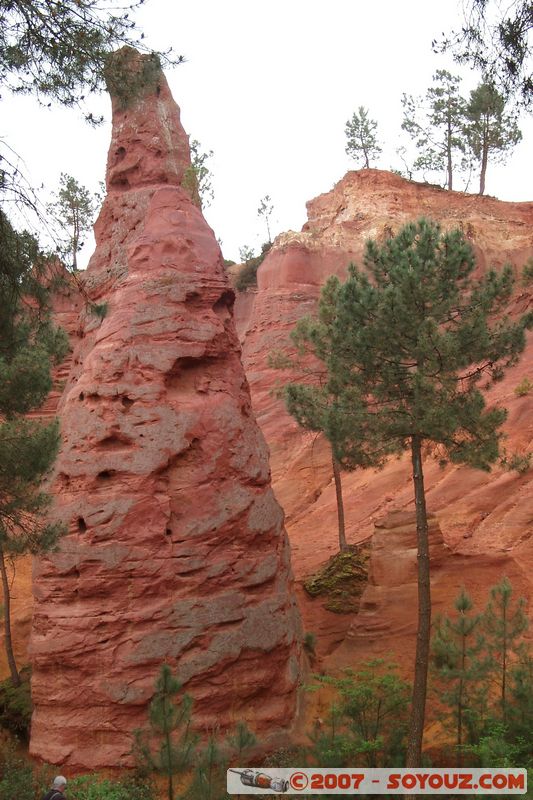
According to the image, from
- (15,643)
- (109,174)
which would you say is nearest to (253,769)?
(15,643)

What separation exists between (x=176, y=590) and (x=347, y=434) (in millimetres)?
4574

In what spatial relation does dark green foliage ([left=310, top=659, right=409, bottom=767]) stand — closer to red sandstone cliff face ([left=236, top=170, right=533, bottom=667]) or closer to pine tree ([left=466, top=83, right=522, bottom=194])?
red sandstone cliff face ([left=236, top=170, right=533, bottom=667])

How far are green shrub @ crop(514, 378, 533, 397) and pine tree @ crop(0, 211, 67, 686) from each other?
16.5 meters

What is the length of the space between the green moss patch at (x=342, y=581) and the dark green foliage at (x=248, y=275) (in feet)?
69.0

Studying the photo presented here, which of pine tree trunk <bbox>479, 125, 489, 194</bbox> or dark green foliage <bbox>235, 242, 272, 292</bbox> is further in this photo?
dark green foliage <bbox>235, 242, 272, 292</bbox>

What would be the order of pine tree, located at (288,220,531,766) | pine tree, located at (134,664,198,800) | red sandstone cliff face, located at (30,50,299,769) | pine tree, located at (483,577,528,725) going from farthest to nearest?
pine tree, located at (288,220,531,766), red sandstone cliff face, located at (30,50,299,769), pine tree, located at (483,577,528,725), pine tree, located at (134,664,198,800)

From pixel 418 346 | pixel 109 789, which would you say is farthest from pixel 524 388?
pixel 109 789

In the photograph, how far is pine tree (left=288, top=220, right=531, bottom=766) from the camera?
48.1 feet

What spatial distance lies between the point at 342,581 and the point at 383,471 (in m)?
6.63

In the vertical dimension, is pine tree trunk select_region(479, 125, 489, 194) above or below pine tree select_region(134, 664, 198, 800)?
above

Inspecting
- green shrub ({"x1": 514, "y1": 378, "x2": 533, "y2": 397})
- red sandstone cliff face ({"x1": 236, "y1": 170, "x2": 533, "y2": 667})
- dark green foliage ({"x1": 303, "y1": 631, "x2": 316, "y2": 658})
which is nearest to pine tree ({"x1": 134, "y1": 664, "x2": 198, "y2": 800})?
dark green foliage ({"x1": 303, "y1": 631, "x2": 316, "y2": 658})

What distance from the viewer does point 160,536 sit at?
14.9 meters

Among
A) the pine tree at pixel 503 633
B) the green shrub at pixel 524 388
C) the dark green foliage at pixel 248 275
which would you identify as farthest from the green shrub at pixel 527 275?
the dark green foliage at pixel 248 275

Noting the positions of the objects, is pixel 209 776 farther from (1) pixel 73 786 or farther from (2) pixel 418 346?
(2) pixel 418 346
